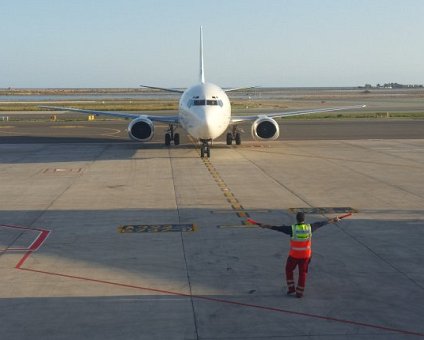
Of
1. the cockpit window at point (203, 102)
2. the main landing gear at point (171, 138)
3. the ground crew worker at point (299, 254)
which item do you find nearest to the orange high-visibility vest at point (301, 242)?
the ground crew worker at point (299, 254)

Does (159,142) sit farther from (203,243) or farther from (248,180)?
(203,243)

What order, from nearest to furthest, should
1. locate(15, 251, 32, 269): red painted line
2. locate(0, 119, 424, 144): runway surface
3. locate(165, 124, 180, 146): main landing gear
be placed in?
locate(15, 251, 32, 269): red painted line → locate(165, 124, 180, 146): main landing gear → locate(0, 119, 424, 144): runway surface

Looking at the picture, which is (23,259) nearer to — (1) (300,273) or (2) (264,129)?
(1) (300,273)

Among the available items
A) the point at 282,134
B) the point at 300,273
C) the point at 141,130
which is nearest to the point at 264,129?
the point at 141,130

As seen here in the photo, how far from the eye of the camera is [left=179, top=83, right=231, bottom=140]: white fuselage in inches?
1158

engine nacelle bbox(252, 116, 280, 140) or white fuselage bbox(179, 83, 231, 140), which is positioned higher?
white fuselage bbox(179, 83, 231, 140)

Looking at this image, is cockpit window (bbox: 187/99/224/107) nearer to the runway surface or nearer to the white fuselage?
the white fuselage

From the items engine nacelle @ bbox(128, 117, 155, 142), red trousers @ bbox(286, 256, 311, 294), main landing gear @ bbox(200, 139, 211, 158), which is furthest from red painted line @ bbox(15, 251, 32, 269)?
engine nacelle @ bbox(128, 117, 155, 142)

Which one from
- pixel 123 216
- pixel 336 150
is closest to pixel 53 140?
pixel 336 150

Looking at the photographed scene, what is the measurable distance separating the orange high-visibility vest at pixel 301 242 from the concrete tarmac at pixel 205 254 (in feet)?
2.13

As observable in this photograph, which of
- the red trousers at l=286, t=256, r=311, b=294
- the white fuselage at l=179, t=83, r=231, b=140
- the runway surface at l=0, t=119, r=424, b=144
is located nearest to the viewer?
the red trousers at l=286, t=256, r=311, b=294

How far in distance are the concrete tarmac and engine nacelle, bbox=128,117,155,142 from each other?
824 cm

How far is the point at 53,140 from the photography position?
138ft

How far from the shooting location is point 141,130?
34.6 metres
